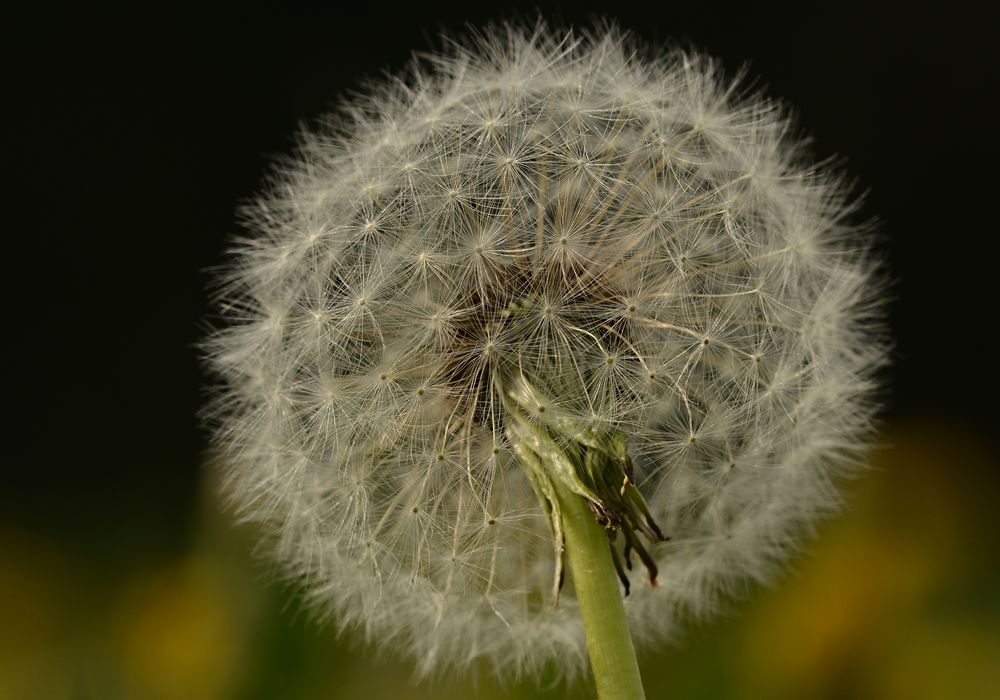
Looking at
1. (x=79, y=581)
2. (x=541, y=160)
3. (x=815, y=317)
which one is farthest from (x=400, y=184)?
(x=79, y=581)

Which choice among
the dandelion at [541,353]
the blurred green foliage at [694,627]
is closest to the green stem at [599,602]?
the dandelion at [541,353]

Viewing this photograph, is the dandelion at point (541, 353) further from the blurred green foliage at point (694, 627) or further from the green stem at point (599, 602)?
the blurred green foliage at point (694, 627)

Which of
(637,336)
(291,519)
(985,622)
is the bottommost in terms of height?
(985,622)

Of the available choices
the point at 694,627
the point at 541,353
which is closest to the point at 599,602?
the point at 541,353

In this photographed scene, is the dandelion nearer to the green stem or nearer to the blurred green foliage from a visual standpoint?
the green stem

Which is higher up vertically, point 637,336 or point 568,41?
point 568,41

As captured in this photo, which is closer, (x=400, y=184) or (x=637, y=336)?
(x=637, y=336)

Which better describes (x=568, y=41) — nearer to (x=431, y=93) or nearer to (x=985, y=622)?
(x=431, y=93)
